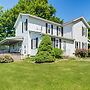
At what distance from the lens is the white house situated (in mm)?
33875

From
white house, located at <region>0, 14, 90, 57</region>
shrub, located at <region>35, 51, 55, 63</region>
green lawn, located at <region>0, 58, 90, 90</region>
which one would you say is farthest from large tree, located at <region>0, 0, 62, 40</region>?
green lawn, located at <region>0, 58, 90, 90</region>

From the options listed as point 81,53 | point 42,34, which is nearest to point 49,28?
point 42,34

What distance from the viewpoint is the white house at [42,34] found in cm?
3388

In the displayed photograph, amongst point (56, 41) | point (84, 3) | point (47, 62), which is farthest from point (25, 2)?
point (47, 62)

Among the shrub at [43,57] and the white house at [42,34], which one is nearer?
the shrub at [43,57]

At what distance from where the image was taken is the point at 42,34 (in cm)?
3341

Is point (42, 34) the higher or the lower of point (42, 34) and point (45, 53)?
the higher

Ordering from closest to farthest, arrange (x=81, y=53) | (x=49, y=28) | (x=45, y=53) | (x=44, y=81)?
1. (x=44, y=81)
2. (x=45, y=53)
3. (x=81, y=53)
4. (x=49, y=28)

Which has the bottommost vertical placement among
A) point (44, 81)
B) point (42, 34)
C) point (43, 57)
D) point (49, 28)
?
point (44, 81)

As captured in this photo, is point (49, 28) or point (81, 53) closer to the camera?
point (81, 53)

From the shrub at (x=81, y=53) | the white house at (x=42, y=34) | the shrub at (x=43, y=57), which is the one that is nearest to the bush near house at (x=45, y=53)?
the shrub at (x=43, y=57)

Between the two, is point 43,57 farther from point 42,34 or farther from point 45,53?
point 42,34

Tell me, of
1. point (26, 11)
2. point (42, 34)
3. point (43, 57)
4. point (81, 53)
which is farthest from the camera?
point (26, 11)

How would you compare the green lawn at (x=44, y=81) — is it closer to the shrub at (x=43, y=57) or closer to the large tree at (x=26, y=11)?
the shrub at (x=43, y=57)
